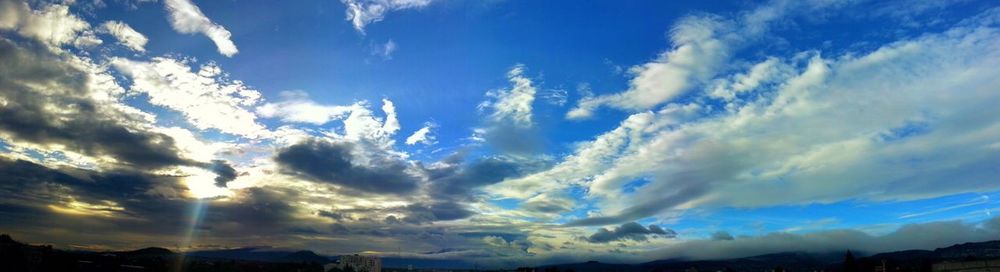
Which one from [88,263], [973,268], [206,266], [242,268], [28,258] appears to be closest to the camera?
[973,268]

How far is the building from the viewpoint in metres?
86.5

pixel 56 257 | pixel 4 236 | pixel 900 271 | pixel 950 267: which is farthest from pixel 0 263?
pixel 900 271

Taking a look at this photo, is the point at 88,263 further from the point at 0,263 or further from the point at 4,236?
the point at 4,236

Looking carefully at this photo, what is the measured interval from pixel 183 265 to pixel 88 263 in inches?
1044

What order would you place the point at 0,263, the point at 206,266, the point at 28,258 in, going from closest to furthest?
the point at 0,263
the point at 28,258
the point at 206,266

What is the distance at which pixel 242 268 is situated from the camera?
598 ft

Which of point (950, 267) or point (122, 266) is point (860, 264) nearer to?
point (950, 267)

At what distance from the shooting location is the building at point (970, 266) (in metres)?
86.5

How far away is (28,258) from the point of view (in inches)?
4978

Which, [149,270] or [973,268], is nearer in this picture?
[973,268]

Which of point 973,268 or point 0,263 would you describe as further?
point 0,263

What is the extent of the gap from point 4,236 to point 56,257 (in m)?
50.6

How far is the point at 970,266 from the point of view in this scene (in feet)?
294

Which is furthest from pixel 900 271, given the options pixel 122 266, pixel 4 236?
pixel 4 236
